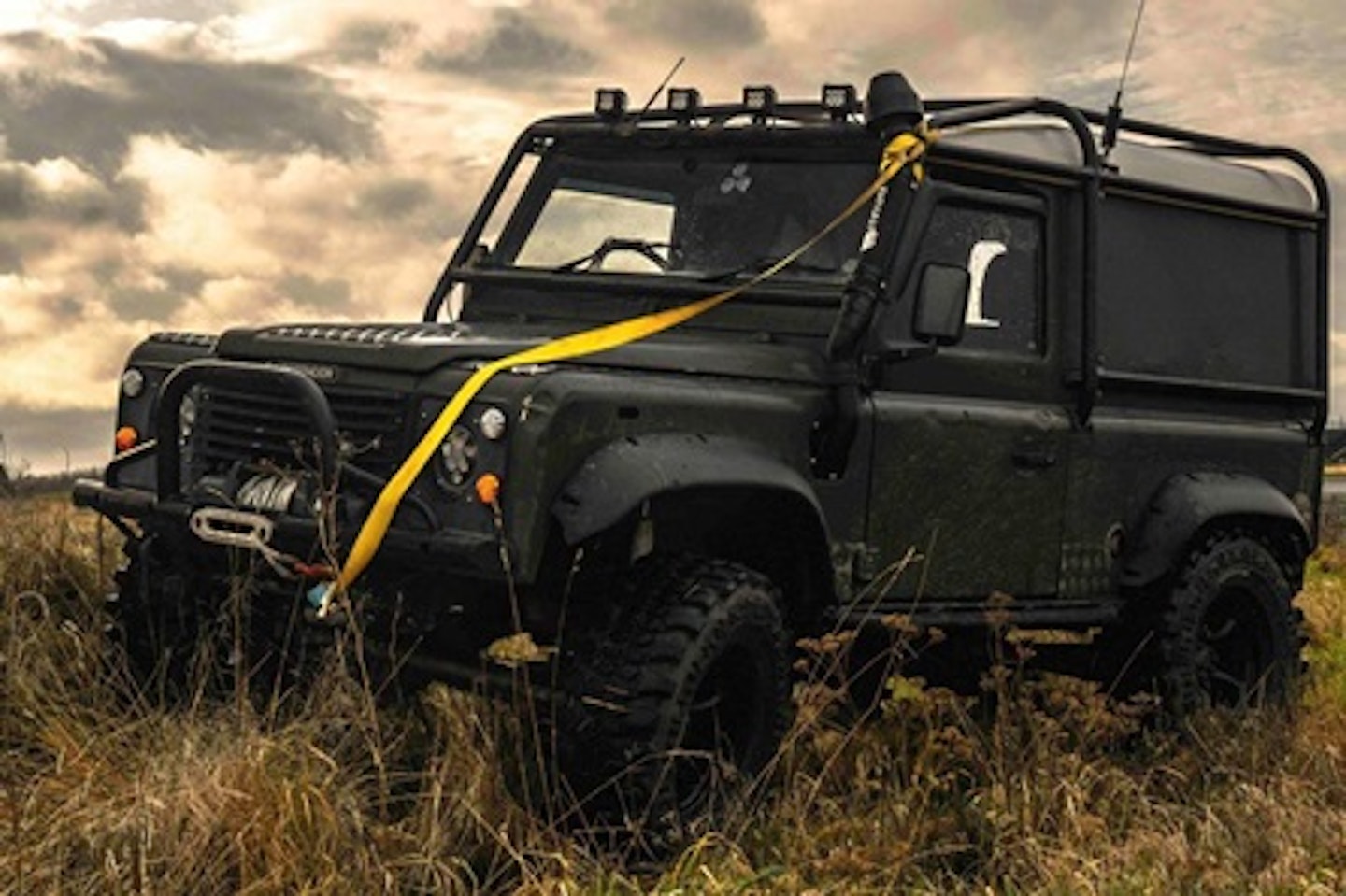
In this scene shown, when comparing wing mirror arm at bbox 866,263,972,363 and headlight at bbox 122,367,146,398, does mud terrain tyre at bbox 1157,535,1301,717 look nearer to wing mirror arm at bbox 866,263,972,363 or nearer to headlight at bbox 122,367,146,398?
wing mirror arm at bbox 866,263,972,363

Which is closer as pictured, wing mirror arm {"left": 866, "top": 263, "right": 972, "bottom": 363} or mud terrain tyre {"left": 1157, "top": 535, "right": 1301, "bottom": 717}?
wing mirror arm {"left": 866, "top": 263, "right": 972, "bottom": 363}

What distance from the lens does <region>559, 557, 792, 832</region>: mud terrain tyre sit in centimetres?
541

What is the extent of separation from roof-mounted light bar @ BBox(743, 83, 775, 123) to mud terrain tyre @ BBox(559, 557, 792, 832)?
1912 millimetres

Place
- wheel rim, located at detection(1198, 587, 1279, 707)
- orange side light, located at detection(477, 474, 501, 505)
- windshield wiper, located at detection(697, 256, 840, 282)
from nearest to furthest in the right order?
orange side light, located at detection(477, 474, 501, 505) → windshield wiper, located at detection(697, 256, 840, 282) → wheel rim, located at detection(1198, 587, 1279, 707)

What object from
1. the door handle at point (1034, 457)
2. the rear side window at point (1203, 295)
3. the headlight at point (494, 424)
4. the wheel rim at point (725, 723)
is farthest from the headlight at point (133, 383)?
the rear side window at point (1203, 295)

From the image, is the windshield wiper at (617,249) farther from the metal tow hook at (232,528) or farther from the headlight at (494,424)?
the metal tow hook at (232,528)

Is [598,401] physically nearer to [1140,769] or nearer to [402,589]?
[402,589]

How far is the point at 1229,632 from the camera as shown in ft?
27.0

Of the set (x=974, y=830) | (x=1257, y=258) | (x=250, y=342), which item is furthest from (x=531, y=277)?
(x=1257, y=258)

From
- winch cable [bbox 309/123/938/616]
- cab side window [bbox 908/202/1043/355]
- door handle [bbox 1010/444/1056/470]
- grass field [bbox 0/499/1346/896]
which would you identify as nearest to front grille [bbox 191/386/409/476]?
winch cable [bbox 309/123/938/616]

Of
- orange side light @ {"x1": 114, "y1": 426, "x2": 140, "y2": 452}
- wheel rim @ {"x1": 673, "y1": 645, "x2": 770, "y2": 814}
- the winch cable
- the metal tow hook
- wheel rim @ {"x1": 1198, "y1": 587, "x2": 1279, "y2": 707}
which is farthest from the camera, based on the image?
wheel rim @ {"x1": 1198, "y1": 587, "x2": 1279, "y2": 707}

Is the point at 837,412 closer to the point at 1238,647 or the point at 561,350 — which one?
the point at 561,350

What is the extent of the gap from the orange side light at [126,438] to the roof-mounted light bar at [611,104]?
214cm

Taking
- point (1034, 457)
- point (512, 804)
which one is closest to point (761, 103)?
point (1034, 457)
